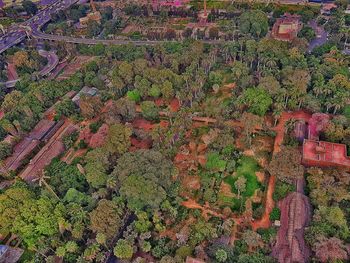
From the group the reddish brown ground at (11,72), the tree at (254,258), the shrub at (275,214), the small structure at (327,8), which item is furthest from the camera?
the small structure at (327,8)

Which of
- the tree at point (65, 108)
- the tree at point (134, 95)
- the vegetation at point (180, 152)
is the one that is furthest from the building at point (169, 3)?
the tree at point (65, 108)

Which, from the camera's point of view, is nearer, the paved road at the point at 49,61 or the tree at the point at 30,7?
the paved road at the point at 49,61

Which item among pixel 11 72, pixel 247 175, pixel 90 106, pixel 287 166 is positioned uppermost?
pixel 90 106

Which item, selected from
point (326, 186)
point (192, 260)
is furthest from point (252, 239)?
point (326, 186)

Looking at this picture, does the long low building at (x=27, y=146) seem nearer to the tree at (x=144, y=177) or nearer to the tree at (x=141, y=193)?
the tree at (x=144, y=177)

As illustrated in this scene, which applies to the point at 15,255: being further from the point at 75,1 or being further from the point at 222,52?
the point at 75,1

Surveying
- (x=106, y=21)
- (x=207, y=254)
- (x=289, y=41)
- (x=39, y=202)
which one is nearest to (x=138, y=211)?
(x=207, y=254)

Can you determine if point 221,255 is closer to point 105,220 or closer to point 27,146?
point 105,220
